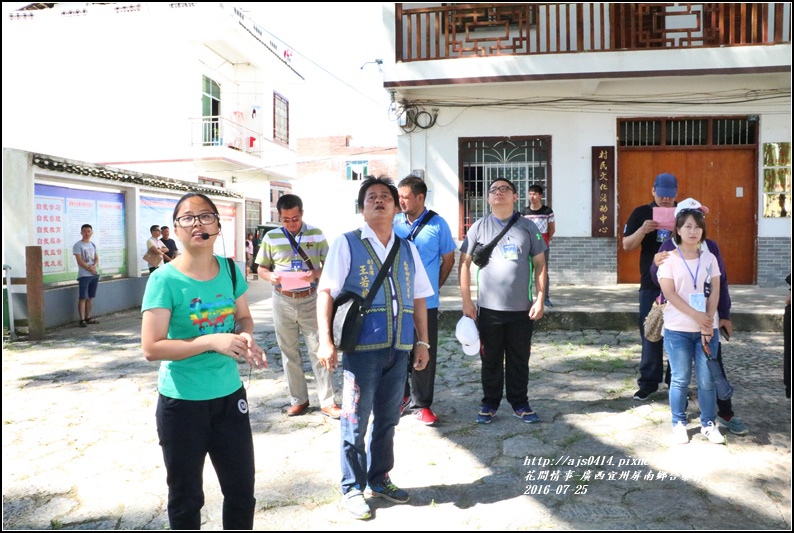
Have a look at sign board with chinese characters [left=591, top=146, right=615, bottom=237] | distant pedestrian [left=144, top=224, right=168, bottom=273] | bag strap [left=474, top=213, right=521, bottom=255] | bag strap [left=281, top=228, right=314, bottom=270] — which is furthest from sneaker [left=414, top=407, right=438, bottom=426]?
distant pedestrian [left=144, top=224, right=168, bottom=273]

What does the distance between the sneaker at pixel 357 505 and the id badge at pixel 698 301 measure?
2.55 meters

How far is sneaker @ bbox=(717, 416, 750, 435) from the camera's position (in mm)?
4168

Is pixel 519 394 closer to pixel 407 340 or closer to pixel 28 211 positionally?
pixel 407 340

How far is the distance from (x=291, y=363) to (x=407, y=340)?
5.86 feet

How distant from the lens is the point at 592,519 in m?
3.09

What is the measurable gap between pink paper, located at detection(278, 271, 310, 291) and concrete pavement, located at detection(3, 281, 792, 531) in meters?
1.06

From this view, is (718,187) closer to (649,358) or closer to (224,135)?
(649,358)

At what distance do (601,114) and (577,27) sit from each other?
1641 millimetres

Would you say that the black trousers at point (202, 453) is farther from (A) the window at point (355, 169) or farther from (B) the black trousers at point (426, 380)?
(A) the window at point (355, 169)

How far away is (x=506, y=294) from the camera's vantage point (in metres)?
4.39

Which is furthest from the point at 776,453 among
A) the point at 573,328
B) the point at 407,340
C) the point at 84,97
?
the point at 84,97

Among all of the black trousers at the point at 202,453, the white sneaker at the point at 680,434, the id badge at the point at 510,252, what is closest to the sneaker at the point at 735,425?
the white sneaker at the point at 680,434

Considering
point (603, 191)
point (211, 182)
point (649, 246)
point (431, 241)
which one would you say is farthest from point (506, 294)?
point (211, 182)

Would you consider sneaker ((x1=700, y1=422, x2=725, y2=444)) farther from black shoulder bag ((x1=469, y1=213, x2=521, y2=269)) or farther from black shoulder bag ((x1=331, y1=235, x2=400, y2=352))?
black shoulder bag ((x1=331, y1=235, x2=400, y2=352))
